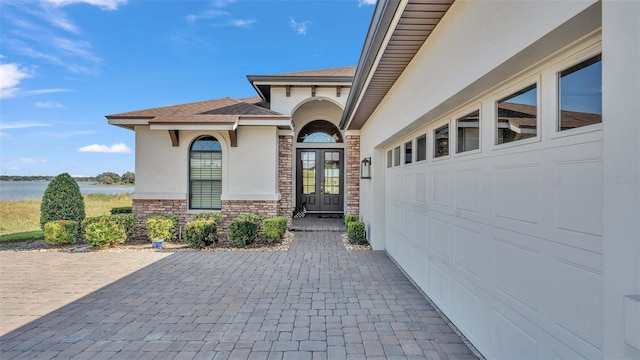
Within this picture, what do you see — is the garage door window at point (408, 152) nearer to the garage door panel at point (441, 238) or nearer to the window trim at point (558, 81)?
the garage door panel at point (441, 238)

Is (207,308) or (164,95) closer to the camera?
(207,308)

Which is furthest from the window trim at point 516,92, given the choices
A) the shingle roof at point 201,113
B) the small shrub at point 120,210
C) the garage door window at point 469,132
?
the small shrub at point 120,210

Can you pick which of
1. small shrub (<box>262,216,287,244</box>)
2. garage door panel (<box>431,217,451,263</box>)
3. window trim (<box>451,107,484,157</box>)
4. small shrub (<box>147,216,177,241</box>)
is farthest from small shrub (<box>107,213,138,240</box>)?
window trim (<box>451,107,484,157</box>)

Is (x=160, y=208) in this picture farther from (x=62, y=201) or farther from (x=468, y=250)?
(x=468, y=250)

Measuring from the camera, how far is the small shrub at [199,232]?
770 centimetres

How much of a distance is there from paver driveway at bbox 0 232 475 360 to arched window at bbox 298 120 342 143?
740cm

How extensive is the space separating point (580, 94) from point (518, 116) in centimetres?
59

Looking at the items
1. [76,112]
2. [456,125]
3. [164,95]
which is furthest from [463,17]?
[76,112]

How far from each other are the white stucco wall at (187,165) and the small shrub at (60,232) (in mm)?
1848

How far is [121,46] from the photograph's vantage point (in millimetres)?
13266

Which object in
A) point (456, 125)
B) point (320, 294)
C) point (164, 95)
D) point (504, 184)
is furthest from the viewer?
point (164, 95)

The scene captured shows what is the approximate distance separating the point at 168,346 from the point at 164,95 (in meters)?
19.8

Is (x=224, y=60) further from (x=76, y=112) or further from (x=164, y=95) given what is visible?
(x=76, y=112)

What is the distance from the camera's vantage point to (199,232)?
7680 millimetres
